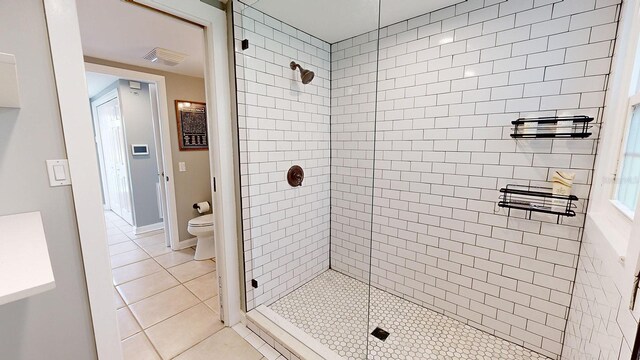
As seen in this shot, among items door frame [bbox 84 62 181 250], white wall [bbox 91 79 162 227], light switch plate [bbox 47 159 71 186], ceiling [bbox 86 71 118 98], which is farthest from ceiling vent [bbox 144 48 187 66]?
light switch plate [bbox 47 159 71 186]

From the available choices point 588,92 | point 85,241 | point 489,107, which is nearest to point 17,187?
point 85,241

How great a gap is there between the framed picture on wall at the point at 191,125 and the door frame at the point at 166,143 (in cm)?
16

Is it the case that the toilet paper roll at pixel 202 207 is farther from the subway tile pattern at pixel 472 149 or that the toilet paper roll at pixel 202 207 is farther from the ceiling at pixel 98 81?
the subway tile pattern at pixel 472 149

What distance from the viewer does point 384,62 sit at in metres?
2.07

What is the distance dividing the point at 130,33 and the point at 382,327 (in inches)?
122

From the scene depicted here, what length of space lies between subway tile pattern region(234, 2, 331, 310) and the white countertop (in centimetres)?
105

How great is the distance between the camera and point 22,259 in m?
0.76

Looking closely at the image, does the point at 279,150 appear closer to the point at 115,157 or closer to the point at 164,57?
the point at 164,57

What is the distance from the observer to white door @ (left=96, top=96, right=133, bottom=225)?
3828 millimetres

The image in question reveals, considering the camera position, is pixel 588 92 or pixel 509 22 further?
pixel 509 22

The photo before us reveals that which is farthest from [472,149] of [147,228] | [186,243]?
[147,228]

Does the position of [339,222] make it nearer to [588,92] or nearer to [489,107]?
[489,107]

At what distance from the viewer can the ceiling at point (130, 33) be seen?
65.2 inches

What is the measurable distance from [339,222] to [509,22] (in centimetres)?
199
